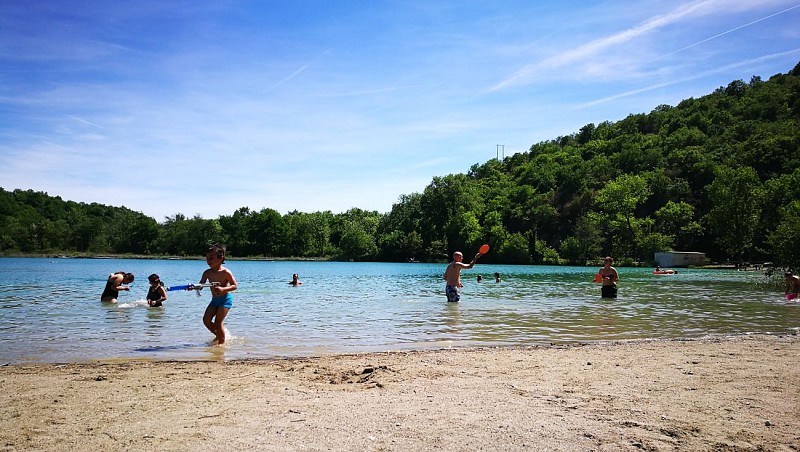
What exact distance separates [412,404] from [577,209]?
11617 centimetres

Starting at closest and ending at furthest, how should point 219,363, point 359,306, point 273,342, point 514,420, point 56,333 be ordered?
point 514,420, point 219,363, point 273,342, point 56,333, point 359,306

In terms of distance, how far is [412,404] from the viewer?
19.8 ft

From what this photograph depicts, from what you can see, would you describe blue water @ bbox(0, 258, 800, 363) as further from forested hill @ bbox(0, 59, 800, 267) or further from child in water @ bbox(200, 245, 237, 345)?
forested hill @ bbox(0, 59, 800, 267)

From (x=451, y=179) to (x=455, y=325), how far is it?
113876 millimetres

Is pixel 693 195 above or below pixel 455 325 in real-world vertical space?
above

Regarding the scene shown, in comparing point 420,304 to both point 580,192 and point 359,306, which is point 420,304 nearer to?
point 359,306

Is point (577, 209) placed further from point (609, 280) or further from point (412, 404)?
point (412, 404)

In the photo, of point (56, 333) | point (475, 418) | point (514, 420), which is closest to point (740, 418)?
point (514, 420)

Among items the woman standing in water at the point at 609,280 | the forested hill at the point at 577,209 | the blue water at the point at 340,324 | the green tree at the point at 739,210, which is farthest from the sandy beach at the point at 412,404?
the forested hill at the point at 577,209

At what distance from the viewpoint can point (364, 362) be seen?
8.85 metres

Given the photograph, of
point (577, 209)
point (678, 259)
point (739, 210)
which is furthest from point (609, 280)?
point (577, 209)

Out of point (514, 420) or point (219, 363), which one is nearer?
point (514, 420)

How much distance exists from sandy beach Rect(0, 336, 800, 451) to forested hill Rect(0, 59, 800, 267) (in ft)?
241

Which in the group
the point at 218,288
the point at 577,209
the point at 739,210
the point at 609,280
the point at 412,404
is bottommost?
the point at 412,404
